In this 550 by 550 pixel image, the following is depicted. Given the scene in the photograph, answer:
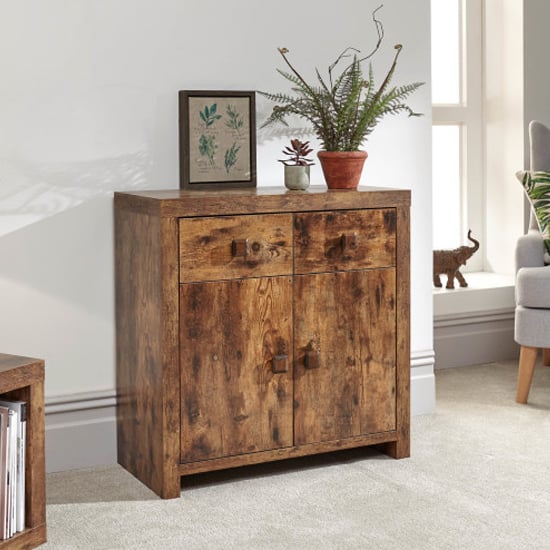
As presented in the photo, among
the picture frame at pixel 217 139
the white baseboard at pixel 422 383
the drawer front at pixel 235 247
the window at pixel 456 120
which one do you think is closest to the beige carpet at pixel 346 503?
the white baseboard at pixel 422 383

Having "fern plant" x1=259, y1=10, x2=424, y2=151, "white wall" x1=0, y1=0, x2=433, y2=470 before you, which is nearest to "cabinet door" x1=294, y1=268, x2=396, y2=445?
"fern plant" x1=259, y1=10, x2=424, y2=151

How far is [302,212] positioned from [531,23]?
1.89 m

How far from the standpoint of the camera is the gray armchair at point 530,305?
3227 mm

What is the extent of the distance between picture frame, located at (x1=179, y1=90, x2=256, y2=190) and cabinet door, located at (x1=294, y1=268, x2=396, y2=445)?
1.52 ft

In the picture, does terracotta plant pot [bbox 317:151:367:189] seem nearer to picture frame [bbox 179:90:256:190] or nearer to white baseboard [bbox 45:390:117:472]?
picture frame [bbox 179:90:256:190]

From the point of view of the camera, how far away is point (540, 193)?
357 cm

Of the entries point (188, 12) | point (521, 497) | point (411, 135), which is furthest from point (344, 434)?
point (188, 12)

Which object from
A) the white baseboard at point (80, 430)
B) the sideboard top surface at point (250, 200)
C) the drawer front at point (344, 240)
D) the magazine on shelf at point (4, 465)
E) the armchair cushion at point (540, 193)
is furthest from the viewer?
the armchair cushion at point (540, 193)

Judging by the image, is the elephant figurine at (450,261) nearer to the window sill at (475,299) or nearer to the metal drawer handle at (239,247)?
the window sill at (475,299)

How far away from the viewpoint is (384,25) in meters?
3.15

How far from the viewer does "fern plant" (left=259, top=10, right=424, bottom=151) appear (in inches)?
110

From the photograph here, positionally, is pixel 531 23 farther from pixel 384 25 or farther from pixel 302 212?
pixel 302 212

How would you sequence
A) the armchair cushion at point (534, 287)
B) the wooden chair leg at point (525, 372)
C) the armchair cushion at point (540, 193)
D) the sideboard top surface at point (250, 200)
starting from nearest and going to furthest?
the sideboard top surface at point (250, 200)
the armchair cushion at point (534, 287)
the wooden chair leg at point (525, 372)
the armchair cushion at point (540, 193)

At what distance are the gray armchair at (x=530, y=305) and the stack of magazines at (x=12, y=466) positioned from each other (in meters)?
1.76
